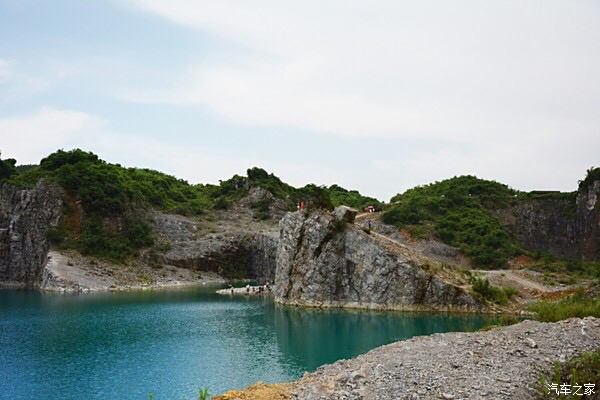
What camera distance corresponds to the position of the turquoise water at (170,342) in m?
36.5

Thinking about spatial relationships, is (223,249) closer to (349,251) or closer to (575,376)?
(349,251)

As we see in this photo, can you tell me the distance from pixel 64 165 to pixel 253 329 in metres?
75.1

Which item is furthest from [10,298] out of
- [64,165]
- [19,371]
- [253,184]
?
[253,184]

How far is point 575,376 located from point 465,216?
8319 centimetres

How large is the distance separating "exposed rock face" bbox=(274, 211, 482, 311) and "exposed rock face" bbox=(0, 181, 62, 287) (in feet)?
162

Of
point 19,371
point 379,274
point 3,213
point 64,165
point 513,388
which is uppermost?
point 64,165

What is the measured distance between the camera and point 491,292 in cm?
6769

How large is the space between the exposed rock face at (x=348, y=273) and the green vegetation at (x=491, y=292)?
151 cm

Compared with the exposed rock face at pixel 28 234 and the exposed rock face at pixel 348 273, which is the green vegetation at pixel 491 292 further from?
the exposed rock face at pixel 28 234

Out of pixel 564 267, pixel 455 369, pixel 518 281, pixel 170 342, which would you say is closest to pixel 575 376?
pixel 455 369

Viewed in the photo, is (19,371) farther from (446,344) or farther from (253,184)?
(253,184)

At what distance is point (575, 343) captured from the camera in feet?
88.3

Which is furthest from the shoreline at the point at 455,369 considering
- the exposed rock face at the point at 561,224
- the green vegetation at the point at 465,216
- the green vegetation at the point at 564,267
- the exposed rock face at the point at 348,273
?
the exposed rock face at the point at 561,224

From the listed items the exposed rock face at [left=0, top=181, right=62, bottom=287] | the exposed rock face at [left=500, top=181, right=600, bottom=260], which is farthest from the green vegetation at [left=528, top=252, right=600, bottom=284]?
the exposed rock face at [left=0, top=181, right=62, bottom=287]
